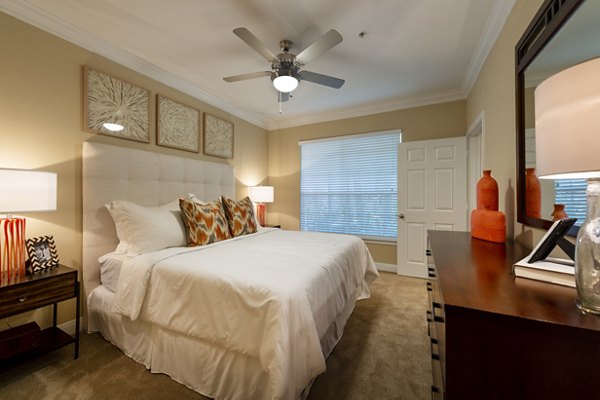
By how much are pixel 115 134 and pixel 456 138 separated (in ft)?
13.6

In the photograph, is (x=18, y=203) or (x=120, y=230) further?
(x=120, y=230)

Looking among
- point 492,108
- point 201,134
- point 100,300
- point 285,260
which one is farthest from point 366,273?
point 201,134

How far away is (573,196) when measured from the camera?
95cm

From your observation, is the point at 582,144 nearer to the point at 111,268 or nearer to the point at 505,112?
the point at 505,112

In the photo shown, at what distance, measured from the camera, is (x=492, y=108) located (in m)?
2.22

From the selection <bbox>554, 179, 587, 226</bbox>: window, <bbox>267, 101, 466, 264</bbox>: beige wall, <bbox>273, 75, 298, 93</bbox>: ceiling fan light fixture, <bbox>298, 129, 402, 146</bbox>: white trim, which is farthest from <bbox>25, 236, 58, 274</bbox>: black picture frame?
<bbox>298, 129, 402, 146</bbox>: white trim

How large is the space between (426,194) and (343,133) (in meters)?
1.68

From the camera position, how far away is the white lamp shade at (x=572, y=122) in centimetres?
59

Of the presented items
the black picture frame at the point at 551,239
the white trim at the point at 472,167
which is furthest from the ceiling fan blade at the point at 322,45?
the white trim at the point at 472,167

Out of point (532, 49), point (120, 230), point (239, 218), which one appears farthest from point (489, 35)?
point (120, 230)

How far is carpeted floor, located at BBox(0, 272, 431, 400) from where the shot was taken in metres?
1.58

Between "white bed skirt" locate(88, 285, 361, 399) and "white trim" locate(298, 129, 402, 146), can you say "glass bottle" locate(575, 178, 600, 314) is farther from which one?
"white trim" locate(298, 129, 402, 146)

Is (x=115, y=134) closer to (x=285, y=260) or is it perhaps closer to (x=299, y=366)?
(x=285, y=260)

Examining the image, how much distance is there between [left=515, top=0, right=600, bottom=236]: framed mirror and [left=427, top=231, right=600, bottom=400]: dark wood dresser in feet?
1.60
